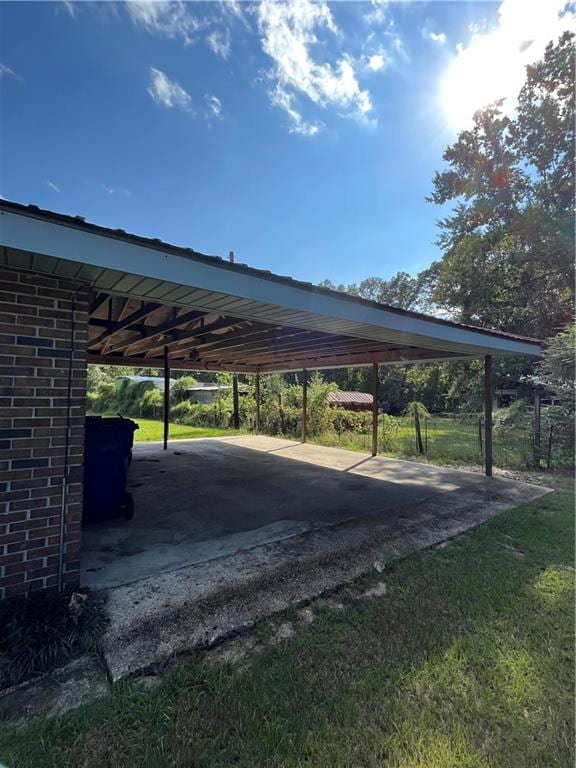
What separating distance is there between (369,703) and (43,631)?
1.86 meters

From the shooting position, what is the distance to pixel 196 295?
307 centimetres

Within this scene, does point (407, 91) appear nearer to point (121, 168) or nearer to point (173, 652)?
point (121, 168)

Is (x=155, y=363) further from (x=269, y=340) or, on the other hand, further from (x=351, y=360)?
(x=351, y=360)

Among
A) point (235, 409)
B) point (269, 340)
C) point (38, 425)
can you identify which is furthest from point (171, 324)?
point (235, 409)

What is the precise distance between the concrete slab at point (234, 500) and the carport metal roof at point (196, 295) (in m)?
2.26

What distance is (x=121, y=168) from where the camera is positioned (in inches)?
283

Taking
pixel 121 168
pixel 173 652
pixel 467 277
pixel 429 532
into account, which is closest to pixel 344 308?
pixel 429 532

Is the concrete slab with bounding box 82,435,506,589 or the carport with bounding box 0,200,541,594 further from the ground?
the carport with bounding box 0,200,541,594

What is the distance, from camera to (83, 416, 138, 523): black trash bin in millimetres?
4051

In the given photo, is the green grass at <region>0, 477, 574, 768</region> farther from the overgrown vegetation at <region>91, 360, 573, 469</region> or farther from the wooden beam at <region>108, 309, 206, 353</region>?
the overgrown vegetation at <region>91, 360, 573, 469</region>

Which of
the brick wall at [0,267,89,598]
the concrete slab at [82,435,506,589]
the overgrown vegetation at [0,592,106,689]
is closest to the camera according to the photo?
the overgrown vegetation at [0,592,106,689]

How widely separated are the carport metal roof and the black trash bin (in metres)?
1.52

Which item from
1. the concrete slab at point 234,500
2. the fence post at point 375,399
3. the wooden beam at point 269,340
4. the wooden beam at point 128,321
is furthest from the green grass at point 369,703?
the fence post at point 375,399

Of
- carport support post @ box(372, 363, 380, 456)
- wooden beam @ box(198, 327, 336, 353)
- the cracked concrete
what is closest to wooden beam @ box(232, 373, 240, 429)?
wooden beam @ box(198, 327, 336, 353)
